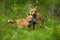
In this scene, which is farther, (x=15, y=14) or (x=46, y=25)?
(x=15, y=14)

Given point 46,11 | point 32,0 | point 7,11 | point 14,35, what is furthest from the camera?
point 32,0

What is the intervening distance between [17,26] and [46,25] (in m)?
0.97

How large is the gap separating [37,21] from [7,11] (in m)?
1.22

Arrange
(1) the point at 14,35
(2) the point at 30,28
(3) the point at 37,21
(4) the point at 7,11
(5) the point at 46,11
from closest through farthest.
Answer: (1) the point at 14,35
(2) the point at 30,28
(3) the point at 37,21
(4) the point at 7,11
(5) the point at 46,11

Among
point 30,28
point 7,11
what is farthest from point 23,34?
point 7,11

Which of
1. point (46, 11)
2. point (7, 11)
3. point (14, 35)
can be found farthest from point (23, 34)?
point (46, 11)

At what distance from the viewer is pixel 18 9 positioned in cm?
908

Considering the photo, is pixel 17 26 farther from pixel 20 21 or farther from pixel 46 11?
pixel 46 11

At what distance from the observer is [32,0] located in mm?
9602

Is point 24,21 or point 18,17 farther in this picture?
point 18,17

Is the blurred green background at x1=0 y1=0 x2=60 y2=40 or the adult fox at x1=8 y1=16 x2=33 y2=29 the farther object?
the adult fox at x1=8 y1=16 x2=33 y2=29

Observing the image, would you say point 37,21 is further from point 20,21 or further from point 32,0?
point 32,0

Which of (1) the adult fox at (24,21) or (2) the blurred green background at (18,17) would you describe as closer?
(2) the blurred green background at (18,17)

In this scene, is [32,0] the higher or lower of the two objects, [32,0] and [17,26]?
the higher
